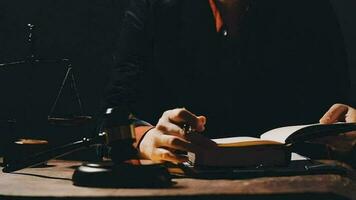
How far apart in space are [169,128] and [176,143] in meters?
0.09

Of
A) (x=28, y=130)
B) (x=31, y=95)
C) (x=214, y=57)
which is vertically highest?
(x=214, y=57)

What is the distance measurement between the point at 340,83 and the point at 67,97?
4.76 ft

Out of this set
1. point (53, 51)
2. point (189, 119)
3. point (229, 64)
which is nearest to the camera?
point (189, 119)

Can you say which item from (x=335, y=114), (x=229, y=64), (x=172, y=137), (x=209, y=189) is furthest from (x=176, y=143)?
(x=229, y=64)

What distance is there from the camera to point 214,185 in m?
1.07

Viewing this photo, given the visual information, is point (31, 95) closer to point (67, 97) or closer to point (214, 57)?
point (67, 97)

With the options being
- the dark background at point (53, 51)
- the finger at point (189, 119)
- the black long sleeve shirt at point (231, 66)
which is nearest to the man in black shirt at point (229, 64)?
the black long sleeve shirt at point (231, 66)

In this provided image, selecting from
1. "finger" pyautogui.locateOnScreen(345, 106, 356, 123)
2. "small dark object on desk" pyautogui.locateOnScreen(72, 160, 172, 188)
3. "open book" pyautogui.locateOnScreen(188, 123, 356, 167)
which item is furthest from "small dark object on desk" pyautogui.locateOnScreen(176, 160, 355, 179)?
"finger" pyautogui.locateOnScreen(345, 106, 356, 123)

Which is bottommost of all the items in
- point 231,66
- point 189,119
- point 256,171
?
point 256,171

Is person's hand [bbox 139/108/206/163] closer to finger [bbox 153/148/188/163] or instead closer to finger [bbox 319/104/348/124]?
finger [bbox 153/148/188/163]

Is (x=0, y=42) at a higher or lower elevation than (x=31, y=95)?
higher

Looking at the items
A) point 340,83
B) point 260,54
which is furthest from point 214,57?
point 340,83

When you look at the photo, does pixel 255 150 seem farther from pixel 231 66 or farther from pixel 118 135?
pixel 231 66

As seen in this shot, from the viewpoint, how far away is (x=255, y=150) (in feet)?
4.07
